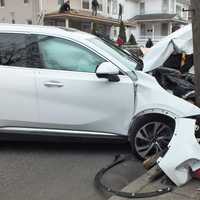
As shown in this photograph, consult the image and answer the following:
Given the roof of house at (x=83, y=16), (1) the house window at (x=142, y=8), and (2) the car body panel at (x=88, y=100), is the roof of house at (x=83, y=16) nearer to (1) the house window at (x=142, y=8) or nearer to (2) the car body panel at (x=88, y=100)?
(1) the house window at (x=142, y=8)

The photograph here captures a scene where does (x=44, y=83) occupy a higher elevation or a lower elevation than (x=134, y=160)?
higher

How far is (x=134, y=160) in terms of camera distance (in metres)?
5.63

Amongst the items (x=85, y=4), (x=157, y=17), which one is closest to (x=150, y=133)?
(x=85, y=4)

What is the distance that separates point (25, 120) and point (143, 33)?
54118 mm

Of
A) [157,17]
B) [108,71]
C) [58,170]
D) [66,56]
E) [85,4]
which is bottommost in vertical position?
[58,170]

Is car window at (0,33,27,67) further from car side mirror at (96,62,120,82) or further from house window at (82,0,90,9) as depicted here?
house window at (82,0,90,9)

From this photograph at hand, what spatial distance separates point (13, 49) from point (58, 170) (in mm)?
1781

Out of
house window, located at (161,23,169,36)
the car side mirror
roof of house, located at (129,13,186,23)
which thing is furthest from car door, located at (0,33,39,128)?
house window, located at (161,23,169,36)

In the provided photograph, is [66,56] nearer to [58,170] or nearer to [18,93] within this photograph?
[18,93]

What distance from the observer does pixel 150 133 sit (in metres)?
5.51

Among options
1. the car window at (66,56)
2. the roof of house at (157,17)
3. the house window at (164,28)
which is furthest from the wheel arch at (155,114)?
the house window at (164,28)

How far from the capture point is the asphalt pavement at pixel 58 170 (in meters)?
4.70

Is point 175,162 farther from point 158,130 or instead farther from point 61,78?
point 61,78

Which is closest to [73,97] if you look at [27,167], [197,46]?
[27,167]
